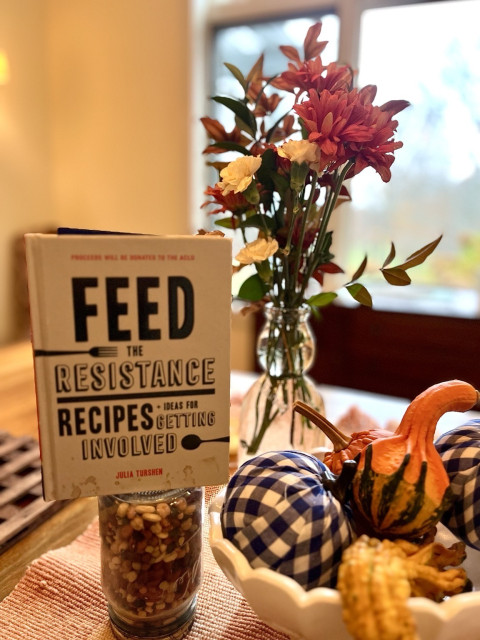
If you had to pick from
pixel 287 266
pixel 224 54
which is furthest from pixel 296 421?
pixel 224 54

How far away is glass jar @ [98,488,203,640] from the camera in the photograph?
18.6 inches

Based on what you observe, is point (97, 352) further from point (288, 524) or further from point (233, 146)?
point (233, 146)

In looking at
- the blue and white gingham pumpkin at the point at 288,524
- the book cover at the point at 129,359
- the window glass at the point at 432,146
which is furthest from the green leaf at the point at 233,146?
the window glass at the point at 432,146

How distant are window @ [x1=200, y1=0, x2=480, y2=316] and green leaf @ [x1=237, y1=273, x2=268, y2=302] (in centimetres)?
147

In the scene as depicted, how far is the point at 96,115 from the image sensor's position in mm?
2701

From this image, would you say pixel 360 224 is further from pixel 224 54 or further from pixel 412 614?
pixel 412 614

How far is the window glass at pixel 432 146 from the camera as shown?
2.14 metres

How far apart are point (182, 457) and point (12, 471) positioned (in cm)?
→ 46

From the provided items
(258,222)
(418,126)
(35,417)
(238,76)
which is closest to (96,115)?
(418,126)

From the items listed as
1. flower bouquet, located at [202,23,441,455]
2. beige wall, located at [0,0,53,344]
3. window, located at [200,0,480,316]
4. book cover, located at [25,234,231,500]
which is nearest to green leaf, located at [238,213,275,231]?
flower bouquet, located at [202,23,441,455]

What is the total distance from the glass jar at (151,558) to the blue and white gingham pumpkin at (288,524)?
0.06m

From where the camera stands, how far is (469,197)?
7.30ft

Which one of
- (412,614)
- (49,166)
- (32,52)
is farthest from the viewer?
(49,166)

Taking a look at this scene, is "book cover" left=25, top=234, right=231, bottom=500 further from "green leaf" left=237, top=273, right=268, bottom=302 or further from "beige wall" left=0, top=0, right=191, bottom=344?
"beige wall" left=0, top=0, right=191, bottom=344
